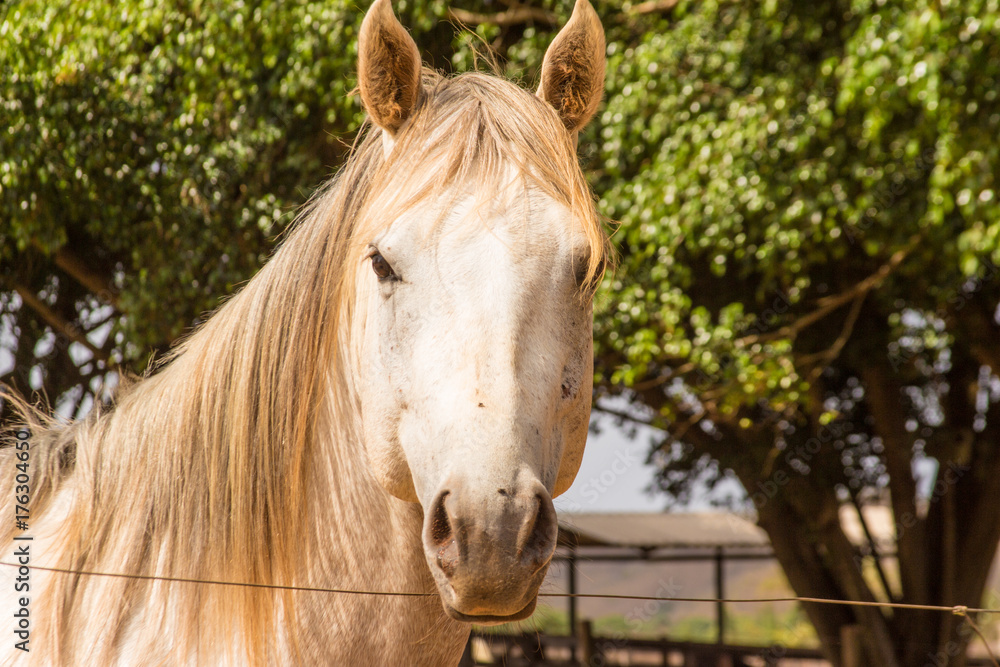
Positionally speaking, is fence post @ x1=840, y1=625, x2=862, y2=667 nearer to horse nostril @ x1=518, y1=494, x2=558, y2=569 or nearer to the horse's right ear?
horse nostril @ x1=518, y1=494, x2=558, y2=569

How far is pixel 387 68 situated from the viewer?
143 centimetres

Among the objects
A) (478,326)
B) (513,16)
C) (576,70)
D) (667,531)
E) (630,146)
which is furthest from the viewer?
(667,531)

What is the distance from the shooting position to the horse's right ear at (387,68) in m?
1.39

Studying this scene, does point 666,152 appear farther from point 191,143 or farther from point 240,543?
point 240,543

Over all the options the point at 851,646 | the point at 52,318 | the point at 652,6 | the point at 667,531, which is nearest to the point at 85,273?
the point at 52,318

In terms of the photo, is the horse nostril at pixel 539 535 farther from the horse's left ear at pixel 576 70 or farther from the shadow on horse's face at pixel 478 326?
the horse's left ear at pixel 576 70

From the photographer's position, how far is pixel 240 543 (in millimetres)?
1392

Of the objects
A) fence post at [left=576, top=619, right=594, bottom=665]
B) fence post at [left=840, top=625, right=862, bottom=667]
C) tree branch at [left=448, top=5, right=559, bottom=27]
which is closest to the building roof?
fence post at [left=576, top=619, right=594, bottom=665]

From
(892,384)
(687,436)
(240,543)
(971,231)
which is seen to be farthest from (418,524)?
(892,384)

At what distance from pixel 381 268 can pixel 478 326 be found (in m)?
0.24

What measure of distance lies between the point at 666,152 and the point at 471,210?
3.50 m

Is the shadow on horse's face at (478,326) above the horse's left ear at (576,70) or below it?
below

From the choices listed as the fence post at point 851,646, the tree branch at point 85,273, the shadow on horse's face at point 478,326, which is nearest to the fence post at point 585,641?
the fence post at point 851,646

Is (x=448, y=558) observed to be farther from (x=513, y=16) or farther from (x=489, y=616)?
(x=513, y=16)
